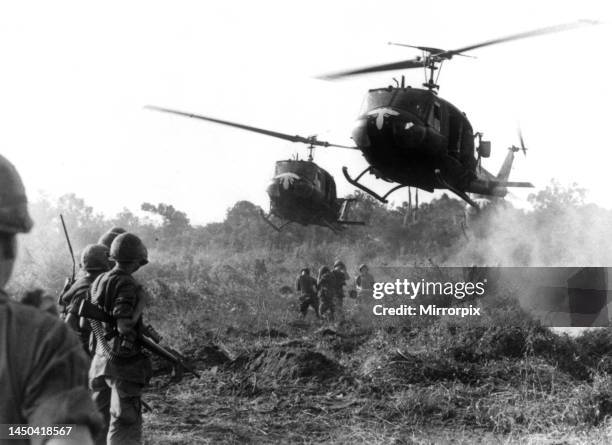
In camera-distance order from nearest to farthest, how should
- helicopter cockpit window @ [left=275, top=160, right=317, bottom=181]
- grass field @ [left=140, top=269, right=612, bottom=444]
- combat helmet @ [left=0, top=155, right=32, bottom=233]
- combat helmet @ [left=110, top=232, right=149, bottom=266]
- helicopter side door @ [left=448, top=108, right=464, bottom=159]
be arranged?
combat helmet @ [left=0, top=155, right=32, bottom=233], combat helmet @ [left=110, top=232, right=149, bottom=266], grass field @ [left=140, top=269, right=612, bottom=444], helicopter side door @ [left=448, top=108, right=464, bottom=159], helicopter cockpit window @ [left=275, top=160, right=317, bottom=181]

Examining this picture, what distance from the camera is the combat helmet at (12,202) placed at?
52.9 inches

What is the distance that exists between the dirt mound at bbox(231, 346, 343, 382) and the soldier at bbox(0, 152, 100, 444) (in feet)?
24.5

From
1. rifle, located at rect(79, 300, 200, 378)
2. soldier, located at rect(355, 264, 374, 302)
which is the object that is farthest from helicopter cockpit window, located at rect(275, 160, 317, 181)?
rifle, located at rect(79, 300, 200, 378)

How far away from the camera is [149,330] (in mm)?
5113

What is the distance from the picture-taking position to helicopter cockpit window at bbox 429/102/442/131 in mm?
10789

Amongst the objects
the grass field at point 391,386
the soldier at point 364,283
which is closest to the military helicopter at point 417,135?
the grass field at point 391,386

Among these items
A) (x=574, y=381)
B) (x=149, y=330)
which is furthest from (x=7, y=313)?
(x=574, y=381)

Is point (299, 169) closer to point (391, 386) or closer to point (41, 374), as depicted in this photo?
point (391, 386)

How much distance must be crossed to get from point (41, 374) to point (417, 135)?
31.5 ft

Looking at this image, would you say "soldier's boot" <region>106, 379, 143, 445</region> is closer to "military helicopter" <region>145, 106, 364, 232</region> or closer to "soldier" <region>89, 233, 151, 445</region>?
"soldier" <region>89, 233, 151, 445</region>

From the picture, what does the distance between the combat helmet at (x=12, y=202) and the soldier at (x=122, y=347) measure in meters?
3.18

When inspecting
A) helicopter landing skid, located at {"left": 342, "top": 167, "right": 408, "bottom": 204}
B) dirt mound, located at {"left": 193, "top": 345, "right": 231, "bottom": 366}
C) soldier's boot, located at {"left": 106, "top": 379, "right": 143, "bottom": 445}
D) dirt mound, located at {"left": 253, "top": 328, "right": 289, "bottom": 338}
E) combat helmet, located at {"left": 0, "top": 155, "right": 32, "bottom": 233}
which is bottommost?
soldier's boot, located at {"left": 106, "top": 379, "right": 143, "bottom": 445}

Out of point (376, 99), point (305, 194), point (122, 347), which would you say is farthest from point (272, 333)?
point (122, 347)

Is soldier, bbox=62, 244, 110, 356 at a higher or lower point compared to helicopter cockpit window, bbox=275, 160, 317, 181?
lower
